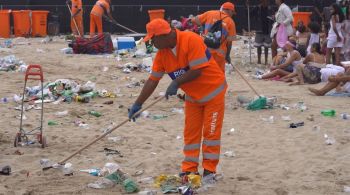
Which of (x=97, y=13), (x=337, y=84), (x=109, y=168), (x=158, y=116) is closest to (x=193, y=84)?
(x=109, y=168)

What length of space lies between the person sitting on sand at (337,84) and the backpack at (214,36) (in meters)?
1.88

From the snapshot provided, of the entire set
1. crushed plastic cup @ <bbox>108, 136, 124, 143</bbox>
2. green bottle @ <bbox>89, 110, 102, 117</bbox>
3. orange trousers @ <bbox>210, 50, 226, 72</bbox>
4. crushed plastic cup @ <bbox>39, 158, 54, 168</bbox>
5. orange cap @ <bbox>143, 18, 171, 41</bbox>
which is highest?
orange cap @ <bbox>143, 18, 171, 41</bbox>

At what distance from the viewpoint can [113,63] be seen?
14172 mm

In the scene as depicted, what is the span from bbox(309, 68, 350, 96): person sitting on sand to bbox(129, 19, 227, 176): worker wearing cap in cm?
458

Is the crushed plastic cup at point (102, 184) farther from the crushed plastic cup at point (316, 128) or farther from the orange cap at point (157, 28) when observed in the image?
the crushed plastic cup at point (316, 128)

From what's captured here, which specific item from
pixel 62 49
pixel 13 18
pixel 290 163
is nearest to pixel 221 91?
pixel 290 163

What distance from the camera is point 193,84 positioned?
5418 millimetres

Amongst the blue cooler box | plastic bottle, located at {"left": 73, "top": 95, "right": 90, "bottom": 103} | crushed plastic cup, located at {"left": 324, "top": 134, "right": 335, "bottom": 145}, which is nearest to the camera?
crushed plastic cup, located at {"left": 324, "top": 134, "right": 335, "bottom": 145}

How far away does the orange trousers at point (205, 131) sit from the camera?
540 centimetres

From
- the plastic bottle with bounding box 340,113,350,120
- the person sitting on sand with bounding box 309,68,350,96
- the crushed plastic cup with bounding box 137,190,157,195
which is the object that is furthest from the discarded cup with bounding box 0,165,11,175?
the person sitting on sand with bounding box 309,68,350,96

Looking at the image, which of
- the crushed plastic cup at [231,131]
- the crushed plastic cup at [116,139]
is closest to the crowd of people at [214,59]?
the crushed plastic cup at [231,131]

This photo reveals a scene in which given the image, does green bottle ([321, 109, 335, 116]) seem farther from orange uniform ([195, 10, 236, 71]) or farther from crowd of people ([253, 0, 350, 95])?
orange uniform ([195, 10, 236, 71])

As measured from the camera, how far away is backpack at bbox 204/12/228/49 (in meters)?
8.86

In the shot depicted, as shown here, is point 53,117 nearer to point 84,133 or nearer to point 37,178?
point 84,133
